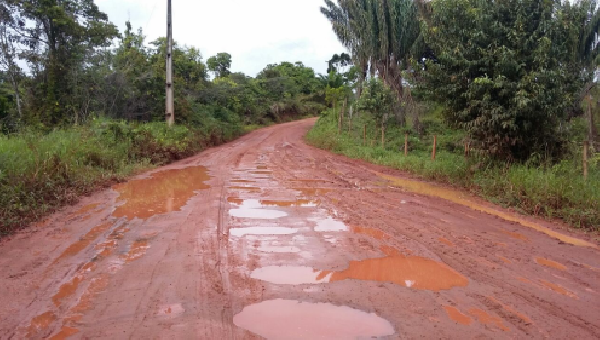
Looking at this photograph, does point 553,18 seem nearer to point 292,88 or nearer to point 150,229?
point 150,229

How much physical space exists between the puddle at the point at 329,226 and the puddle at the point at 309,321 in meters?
2.56

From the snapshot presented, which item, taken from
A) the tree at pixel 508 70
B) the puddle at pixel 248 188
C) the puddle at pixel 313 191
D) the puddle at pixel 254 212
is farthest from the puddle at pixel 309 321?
the tree at pixel 508 70

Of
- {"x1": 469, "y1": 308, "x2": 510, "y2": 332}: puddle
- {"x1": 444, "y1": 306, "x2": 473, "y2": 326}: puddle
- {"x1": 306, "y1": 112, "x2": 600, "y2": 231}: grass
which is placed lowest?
{"x1": 444, "y1": 306, "x2": 473, "y2": 326}: puddle

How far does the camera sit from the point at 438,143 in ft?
68.4

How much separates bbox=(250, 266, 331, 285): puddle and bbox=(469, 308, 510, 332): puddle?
147 cm

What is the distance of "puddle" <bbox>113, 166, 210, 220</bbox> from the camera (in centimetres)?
752

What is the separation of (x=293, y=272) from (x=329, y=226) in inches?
79.5

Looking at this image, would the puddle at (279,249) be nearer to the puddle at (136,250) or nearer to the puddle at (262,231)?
the puddle at (262,231)

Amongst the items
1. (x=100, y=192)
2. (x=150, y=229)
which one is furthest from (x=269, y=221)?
(x=100, y=192)

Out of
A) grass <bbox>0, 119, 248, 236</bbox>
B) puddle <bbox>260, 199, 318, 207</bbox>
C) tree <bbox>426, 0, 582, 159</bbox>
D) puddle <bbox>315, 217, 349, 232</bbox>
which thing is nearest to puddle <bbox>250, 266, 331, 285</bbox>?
puddle <bbox>315, 217, 349, 232</bbox>

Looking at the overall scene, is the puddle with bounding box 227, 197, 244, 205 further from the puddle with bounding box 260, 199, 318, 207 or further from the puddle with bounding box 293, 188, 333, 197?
the puddle with bounding box 293, 188, 333, 197

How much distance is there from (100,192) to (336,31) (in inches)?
835

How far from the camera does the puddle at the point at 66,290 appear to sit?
3920 millimetres

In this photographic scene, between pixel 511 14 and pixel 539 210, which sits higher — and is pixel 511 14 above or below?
above
